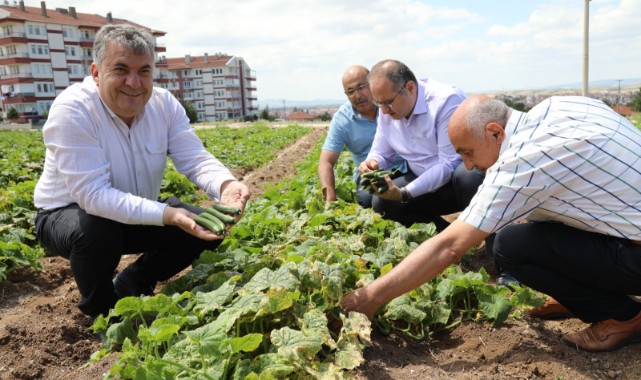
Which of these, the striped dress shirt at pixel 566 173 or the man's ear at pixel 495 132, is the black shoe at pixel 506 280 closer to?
the striped dress shirt at pixel 566 173

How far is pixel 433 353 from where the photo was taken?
2.89 meters

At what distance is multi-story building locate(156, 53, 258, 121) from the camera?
8869 centimetres

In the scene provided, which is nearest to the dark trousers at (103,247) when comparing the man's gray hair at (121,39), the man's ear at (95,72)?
the man's ear at (95,72)

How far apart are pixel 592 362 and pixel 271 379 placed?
1.58 metres

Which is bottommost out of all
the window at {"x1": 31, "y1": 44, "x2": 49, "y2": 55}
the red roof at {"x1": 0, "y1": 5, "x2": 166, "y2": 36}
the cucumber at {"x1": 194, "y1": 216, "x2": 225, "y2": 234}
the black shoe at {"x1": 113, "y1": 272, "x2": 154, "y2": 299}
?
the black shoe at {"x1": 113, "y1": 272, "x2": 154, "y2": 299}

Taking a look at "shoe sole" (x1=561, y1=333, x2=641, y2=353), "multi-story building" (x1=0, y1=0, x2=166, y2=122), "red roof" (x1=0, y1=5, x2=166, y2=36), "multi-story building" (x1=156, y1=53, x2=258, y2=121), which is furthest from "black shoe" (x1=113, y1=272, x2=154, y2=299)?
"multi-story building" (x1=156, y1=53, x2=258, y2=121)

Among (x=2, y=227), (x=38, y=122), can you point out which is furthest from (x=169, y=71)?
(x=2, y=227)

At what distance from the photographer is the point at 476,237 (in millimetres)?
2441

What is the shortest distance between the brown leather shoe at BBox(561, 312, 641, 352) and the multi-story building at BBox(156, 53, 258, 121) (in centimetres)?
8602

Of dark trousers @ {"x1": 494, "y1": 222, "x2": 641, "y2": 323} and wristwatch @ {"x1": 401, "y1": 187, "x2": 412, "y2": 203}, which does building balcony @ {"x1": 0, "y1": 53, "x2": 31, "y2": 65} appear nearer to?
wristwatch @ {"x1": 401, "y1": 187, "x2": 412, "y2": 203}

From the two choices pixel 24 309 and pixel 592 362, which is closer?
pixel 592 362

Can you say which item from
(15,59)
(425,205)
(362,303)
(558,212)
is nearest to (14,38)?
(15,59)

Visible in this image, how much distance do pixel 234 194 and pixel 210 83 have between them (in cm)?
9125

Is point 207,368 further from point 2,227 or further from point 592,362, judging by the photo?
point 2,227
